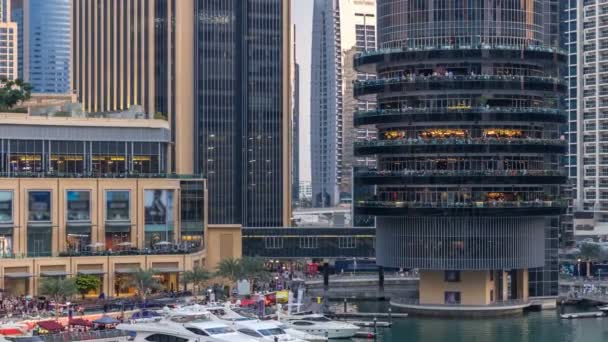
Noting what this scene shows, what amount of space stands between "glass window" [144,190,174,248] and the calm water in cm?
2940

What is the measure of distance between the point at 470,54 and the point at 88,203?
44973 mm

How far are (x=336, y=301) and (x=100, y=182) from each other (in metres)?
31.5

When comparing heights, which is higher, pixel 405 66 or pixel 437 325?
pixel 405 66

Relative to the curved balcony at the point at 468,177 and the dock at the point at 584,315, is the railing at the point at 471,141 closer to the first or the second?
the curved balcony at the point at 468,177

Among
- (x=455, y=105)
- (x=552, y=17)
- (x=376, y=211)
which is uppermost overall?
(x=552, y=17)

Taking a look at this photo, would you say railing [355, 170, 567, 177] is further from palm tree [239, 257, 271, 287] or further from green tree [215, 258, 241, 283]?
green tree [215, 258, 241, 283]

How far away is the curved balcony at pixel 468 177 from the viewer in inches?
5994

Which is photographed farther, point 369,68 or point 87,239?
point 369,68

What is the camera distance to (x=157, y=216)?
158875 millimetres

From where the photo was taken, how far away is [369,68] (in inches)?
6471

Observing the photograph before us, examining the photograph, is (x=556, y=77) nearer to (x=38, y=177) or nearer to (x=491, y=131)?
(x=491, y=131)

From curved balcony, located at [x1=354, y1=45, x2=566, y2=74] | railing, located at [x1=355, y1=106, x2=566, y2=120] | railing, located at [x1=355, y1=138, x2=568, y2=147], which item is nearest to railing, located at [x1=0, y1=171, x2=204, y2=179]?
railing, located at [x1=355, y1=138, x2=568, y2=147]

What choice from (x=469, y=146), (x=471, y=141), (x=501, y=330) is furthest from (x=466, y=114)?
(x=501, y=330)

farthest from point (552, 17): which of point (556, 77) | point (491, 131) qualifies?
point (491, 131)
